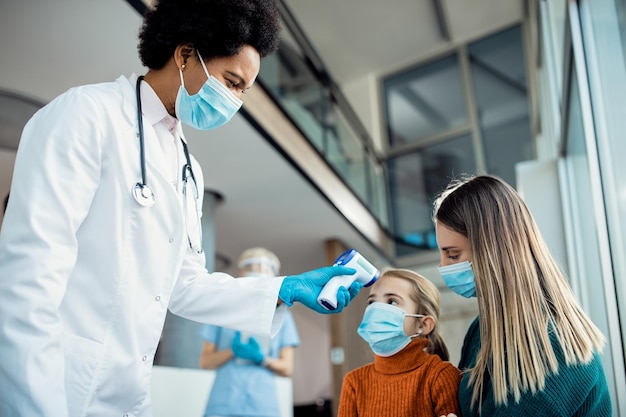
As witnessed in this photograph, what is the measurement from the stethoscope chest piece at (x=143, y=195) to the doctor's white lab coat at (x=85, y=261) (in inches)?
0.5

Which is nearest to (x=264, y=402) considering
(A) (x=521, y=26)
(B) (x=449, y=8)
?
(B) (x=449, y=8)

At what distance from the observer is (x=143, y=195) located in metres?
1.39

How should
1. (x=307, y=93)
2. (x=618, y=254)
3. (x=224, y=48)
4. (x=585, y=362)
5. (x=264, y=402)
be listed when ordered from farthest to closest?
(x=307, y=93) < (x=264, y=402) < (x=618, y=254) < (x=224, y=48) < (x=585, y=362)

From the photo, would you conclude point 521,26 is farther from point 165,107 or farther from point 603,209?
point 165,107

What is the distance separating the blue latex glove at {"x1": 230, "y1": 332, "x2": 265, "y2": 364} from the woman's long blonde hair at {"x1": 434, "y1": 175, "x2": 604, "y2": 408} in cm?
169

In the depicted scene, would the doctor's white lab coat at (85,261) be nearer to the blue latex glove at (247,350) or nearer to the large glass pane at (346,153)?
the blue latex glove at (247,350)

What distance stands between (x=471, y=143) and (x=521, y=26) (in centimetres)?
180

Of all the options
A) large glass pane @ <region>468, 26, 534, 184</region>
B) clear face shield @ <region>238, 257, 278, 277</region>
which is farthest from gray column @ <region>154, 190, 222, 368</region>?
large glass pane @ <region>468, 26, 534, 184</region>

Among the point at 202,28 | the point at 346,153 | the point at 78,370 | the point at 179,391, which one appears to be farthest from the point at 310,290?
the point at 346,153

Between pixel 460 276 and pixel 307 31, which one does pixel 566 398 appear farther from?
pixel 307 31

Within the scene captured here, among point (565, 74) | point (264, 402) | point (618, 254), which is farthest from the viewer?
point (264, 402)

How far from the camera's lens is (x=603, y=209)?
2.42 meters

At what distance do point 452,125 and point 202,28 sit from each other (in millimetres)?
7587

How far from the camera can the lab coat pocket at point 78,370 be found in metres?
1.23
